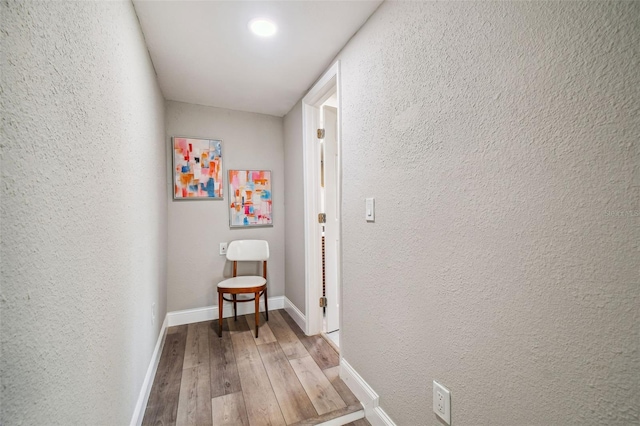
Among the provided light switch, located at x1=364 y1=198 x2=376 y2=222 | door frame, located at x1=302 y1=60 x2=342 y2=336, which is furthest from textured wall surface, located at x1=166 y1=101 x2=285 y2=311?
light switch, located at x1=364 y1=198 x2=376 y2=222

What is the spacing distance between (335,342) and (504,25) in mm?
2293

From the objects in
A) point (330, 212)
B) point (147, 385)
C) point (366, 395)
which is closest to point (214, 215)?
point (330, 212)

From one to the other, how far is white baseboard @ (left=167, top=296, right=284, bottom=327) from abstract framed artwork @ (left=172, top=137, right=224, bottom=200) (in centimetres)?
111

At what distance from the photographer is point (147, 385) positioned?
1.63 metres

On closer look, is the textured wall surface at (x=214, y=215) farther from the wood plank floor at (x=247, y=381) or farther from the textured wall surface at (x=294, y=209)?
the wood plank floor at (x=247, y=381)

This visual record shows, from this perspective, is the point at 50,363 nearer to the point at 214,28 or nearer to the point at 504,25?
the point at 504,25

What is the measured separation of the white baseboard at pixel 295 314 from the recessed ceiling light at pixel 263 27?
221 cm

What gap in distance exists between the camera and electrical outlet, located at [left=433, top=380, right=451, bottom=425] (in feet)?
3.47

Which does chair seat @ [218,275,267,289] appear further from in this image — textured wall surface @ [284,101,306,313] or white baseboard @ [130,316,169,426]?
white baseboard @ [130,316,169,426]

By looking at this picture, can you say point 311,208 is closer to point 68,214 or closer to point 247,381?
point 247,381

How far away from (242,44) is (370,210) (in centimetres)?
130

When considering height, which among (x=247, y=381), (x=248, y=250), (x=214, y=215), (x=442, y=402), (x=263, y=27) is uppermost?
(x=263, y=27)

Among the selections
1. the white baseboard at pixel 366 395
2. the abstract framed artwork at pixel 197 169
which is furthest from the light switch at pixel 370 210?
the abstract framed artwork at pixel 197 169

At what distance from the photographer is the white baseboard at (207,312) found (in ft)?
8.70
